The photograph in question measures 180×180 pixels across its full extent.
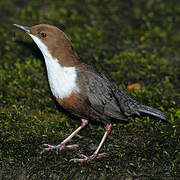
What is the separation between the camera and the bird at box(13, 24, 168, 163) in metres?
4.46

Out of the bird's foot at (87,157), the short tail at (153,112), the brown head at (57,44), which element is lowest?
the bird's foot at (87,157)

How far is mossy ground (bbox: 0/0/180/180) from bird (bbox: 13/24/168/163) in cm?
27

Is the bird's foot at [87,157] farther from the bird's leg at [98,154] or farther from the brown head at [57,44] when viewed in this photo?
the brown head at [57,44]

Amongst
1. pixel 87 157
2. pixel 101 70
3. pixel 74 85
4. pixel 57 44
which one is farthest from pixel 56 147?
pixel 101 70

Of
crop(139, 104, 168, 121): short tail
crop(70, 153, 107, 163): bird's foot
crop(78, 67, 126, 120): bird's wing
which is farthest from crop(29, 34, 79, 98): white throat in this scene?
crop(139, 104, 168, 121): short tail

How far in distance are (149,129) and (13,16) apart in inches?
178

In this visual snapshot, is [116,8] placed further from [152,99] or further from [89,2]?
[152,99]

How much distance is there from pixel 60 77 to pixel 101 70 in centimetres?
217

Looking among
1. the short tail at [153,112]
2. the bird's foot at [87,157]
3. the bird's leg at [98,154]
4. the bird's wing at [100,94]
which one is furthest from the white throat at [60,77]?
the short tail at [153,112]

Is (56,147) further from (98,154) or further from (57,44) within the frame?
(57,44)

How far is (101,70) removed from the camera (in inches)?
255

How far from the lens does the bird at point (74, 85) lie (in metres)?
4.46

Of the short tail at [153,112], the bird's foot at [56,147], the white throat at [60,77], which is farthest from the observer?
the short tail at [153,112]

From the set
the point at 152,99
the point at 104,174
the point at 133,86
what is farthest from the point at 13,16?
the point at 104,174
